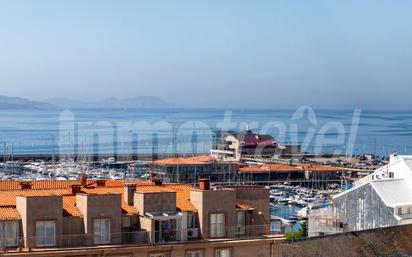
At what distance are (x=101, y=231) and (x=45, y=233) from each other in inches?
40.8

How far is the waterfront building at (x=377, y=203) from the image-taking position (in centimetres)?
3136

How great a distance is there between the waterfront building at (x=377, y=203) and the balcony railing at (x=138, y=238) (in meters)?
14.9

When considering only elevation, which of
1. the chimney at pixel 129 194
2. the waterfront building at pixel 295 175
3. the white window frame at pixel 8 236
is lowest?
the waterfront building at pixel 295 175

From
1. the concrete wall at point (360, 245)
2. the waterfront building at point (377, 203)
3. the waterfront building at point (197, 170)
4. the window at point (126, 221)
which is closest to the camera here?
the window at point (126, 221)

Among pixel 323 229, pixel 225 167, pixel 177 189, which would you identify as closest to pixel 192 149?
pixel 225 167

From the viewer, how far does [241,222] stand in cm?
1684

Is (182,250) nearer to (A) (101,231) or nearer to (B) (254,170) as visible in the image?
(A) (101,231)

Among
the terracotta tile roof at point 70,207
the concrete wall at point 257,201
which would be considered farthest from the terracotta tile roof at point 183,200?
the terracotta tile roof at point 70,207

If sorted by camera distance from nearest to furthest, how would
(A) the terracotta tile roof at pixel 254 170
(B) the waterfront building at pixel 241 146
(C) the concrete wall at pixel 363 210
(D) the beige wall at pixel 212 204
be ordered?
1. (D) the beige wall at pixel 212 204
2. (C) the concrete wall at pixel 363 210
3. (A) the terracotta tile roof at pixel 254 170
4. (B) the waterfront building at pixel 241 146

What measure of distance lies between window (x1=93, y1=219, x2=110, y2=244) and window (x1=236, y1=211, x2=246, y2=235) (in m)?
2.73

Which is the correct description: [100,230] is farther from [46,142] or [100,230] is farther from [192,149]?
[46,142]

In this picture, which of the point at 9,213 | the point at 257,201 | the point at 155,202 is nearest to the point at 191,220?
the point at 155,202

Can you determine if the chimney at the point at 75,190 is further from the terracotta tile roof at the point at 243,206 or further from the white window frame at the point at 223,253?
the terracotta tile roof at the point at 243,206

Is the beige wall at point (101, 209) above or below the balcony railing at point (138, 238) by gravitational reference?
above
